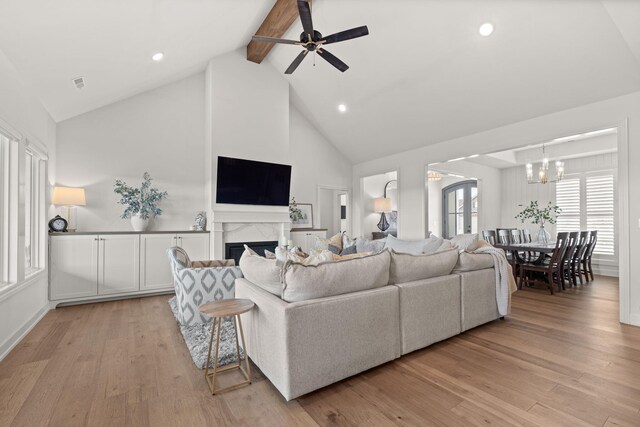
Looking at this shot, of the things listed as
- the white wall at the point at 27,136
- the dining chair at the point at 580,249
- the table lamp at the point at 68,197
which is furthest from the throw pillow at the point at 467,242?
the table lamp at the point at 68,197

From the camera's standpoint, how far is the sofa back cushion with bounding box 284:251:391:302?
81.4 inches

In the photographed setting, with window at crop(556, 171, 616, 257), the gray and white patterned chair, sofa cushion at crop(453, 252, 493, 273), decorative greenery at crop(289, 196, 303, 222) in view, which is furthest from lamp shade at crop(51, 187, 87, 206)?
window at crop(556, 171, 616, 257)

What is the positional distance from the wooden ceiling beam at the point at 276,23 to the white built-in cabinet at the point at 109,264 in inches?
134

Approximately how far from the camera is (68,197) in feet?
14.4

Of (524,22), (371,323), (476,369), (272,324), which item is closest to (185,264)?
(272,324)

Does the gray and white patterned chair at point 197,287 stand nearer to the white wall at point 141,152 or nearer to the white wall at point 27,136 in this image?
the white wall at point 27,136

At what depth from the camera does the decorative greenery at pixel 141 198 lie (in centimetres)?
486

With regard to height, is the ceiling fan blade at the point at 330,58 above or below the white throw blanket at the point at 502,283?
above

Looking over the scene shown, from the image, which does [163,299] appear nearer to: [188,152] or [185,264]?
[185,264]

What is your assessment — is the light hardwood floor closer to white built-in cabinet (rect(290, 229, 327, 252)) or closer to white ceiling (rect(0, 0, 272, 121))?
white ceiling (rect(0, 0, 272, 121))

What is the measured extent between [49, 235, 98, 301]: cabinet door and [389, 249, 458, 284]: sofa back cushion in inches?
164

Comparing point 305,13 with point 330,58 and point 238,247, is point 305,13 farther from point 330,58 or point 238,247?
point 238,247

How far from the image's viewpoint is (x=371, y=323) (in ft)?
7.65

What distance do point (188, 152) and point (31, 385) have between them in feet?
13.6
